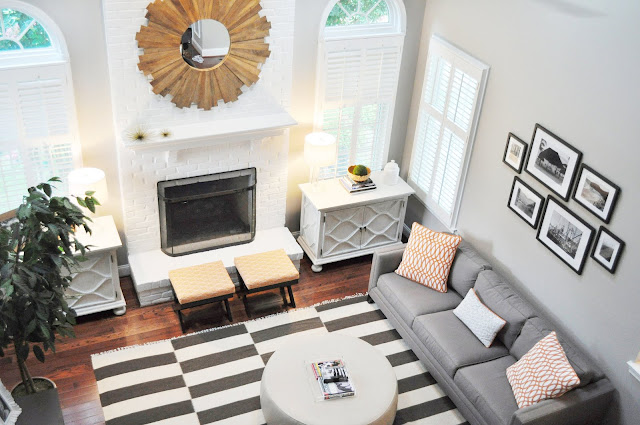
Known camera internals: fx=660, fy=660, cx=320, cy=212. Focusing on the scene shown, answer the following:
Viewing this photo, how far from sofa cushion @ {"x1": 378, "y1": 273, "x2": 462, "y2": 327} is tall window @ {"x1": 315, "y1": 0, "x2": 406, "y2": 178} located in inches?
58.4

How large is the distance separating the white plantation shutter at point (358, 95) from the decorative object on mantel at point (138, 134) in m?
1.69

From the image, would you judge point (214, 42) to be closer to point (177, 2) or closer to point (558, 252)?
point (177, 2)

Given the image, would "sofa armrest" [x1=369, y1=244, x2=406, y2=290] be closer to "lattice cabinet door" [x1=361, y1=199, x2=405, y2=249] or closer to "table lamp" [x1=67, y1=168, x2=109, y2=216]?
"lattice cabinet door" [x1=361, y1=199, x2=405, y2=249]

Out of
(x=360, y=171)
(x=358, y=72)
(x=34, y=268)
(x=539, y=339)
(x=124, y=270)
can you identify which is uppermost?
(x=358, y=72)

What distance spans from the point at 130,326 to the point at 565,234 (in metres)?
3.81

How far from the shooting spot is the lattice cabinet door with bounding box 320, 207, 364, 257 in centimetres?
657

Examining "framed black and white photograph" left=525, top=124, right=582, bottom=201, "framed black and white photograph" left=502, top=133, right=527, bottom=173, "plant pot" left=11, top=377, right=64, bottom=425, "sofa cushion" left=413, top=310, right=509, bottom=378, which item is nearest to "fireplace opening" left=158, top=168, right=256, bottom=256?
"plant pot" left=11, top=377, right=64, bottom=425

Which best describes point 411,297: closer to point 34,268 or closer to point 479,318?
point 479,318

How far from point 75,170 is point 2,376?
1.78m

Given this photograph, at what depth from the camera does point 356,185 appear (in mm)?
6641

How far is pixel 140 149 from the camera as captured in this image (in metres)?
5.61

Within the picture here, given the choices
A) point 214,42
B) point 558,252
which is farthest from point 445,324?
point 214,42

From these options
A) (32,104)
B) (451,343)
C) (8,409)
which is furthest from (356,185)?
(8,409)

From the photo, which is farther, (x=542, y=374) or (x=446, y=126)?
(x=446, y=126)
